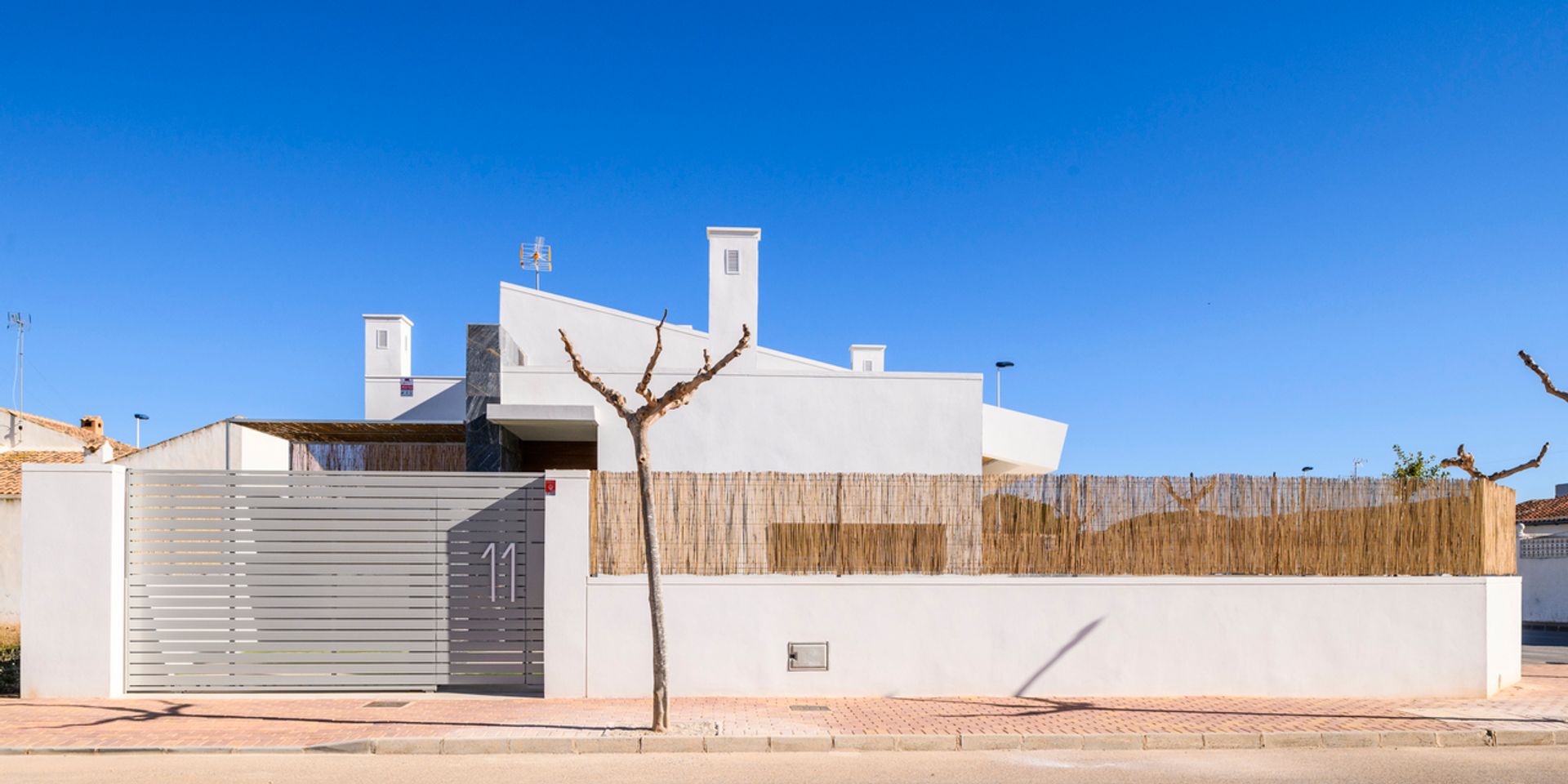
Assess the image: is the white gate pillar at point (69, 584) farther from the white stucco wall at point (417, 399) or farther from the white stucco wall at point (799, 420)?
the white stucco wall at point (417, 399)

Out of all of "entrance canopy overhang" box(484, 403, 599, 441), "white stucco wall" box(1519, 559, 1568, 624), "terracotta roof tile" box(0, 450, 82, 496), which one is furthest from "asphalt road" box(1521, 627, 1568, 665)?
"terracotta roof tile" box(0, 450, 82, 496)

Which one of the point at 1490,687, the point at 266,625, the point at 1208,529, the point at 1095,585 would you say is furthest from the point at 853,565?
the point at 1490,687

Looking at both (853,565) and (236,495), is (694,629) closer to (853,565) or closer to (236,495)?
(853,565)

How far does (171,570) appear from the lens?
10445mm

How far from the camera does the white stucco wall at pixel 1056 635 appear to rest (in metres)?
10.4

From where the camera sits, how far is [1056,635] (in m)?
10.6

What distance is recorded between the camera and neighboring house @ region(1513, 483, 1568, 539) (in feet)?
94.8

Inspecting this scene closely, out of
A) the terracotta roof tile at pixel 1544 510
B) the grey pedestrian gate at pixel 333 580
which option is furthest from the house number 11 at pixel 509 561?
the terracotta roof tile at pixel 1544 510

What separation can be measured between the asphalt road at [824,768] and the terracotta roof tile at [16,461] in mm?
15083

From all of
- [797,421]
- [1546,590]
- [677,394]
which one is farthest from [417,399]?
[1546,590]

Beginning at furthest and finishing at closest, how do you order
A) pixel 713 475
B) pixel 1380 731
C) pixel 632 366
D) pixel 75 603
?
1. pixel 632 366
2. pixel 713 475
3. pixel 75 603
4. pixel 1380 731

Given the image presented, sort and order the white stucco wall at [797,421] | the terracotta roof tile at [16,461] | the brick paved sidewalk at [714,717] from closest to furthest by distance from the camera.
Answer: the brick paved sidewalk at [714,717], the white stucco wall at [797,421], the terracotta roof tile at [16,461]

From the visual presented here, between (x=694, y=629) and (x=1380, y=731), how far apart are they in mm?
6530

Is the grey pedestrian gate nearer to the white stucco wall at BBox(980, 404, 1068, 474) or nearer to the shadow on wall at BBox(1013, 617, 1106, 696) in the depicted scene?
the shadow on wall at BBox(1013, 617, 1106, 696)
